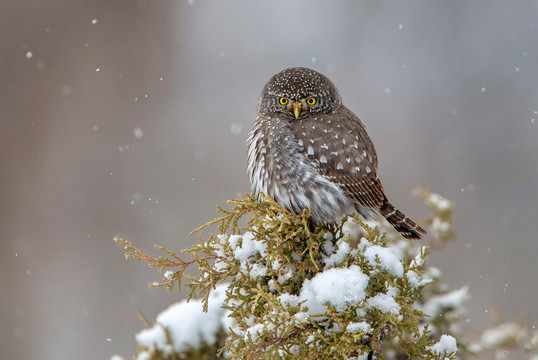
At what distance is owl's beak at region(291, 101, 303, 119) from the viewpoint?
3714 mm

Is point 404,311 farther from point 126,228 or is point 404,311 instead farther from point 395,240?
point 126,228

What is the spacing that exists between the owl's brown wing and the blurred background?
5.08m

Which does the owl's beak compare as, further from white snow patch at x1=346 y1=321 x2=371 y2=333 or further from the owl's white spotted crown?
white snow patch at x1=346 y1=321 x2=371 y2=333

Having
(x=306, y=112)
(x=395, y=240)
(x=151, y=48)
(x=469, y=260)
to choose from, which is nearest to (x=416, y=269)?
(x=395, y=240)

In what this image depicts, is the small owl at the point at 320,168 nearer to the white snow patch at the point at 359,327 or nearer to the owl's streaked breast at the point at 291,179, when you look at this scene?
the owl's streaked breast at the point at 291,179

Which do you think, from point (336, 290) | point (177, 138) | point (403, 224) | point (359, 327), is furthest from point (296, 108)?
point (177, 138)

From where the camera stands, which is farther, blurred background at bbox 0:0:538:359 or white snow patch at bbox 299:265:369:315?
blurred background at bbox 0:0:538:359

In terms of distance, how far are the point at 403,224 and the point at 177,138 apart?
6862 millimetres

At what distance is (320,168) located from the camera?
3.43 metres

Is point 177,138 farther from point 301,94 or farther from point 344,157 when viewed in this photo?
point 344,157

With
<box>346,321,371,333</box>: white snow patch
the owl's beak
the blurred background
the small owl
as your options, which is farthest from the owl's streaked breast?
the blurred background

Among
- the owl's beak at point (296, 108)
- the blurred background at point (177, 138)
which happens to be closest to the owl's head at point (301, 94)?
the owl's beak at point (296, 108)

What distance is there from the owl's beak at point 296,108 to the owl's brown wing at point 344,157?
0.41ft

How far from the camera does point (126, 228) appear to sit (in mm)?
9055
